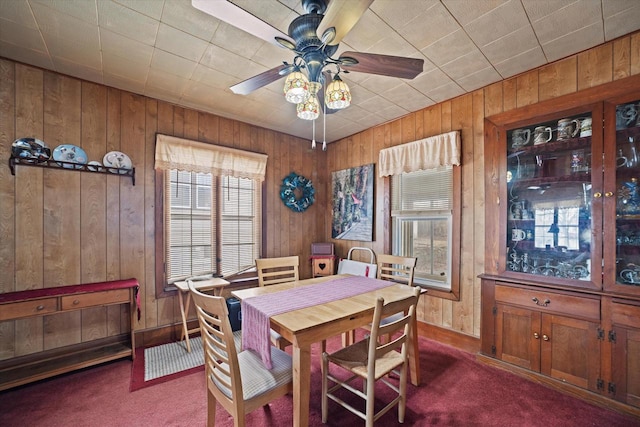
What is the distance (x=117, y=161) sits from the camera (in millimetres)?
2803

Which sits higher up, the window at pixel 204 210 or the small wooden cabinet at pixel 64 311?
the window at pixel 204 210

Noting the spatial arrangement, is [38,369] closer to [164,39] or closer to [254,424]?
[254,424]

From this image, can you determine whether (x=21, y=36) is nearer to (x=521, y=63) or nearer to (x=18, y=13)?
(x=18, y=13)

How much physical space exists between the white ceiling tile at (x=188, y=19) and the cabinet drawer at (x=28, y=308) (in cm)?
236

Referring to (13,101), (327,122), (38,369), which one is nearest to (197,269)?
(38,369)

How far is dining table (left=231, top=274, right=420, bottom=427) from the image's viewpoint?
1.52 meters

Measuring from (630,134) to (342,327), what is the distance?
2513 mm

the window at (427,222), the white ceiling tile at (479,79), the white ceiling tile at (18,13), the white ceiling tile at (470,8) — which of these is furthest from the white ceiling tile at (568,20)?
Result: the white ceiling tile at (18,13)

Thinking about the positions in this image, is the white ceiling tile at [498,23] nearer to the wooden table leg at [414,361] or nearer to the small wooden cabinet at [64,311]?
the wooden table leg at [414,361]

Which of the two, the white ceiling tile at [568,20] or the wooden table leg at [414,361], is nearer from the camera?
the white ceiling tile at [568,20]

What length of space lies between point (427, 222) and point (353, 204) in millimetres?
1128

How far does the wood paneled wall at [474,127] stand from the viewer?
7.02ft

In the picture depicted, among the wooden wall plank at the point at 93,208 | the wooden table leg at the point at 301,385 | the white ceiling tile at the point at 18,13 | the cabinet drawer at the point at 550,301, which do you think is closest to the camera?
the wooden table leg at the point at 301,385

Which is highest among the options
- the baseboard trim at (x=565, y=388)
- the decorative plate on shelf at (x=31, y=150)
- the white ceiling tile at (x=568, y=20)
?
the white ceiling tile at (x=568, y=20)
